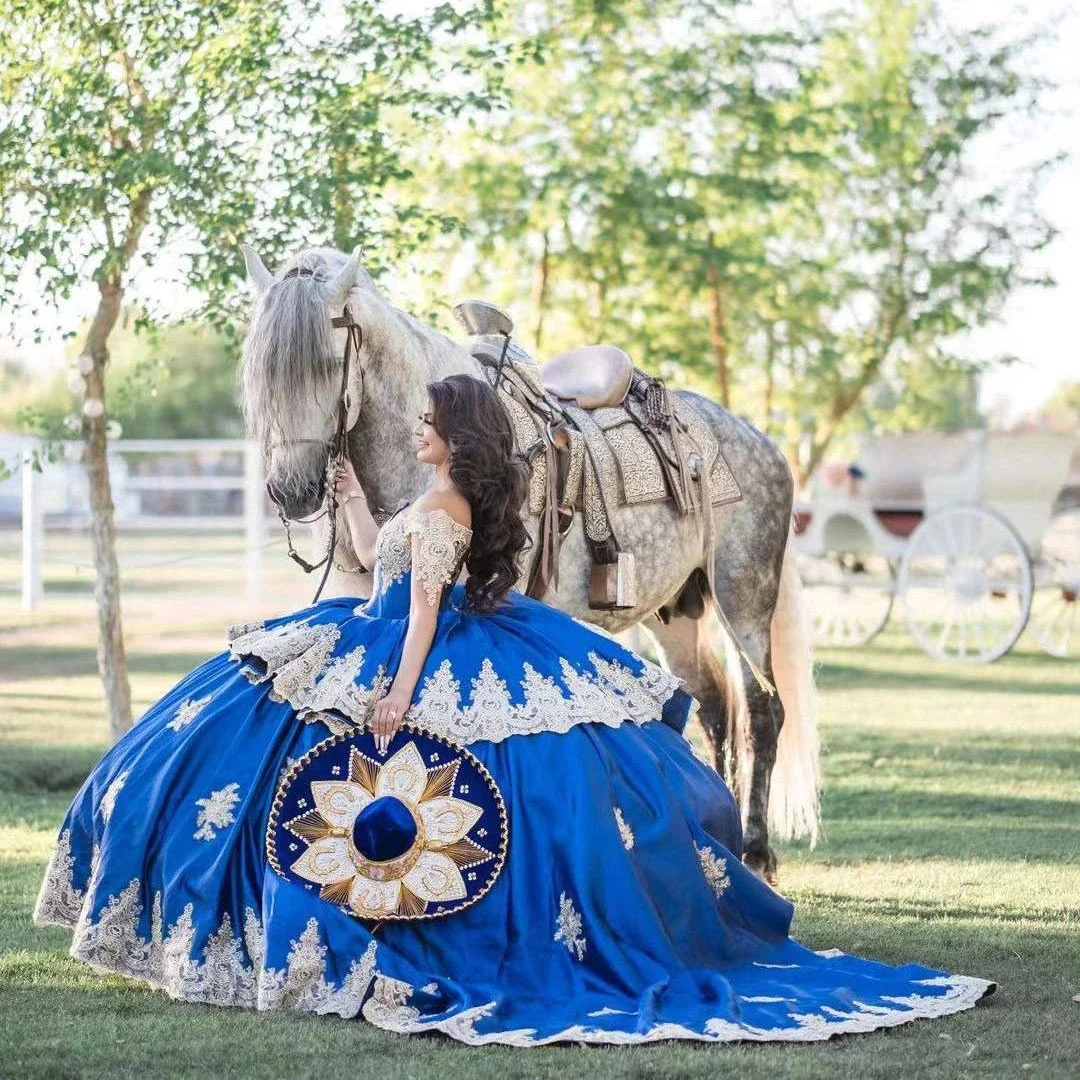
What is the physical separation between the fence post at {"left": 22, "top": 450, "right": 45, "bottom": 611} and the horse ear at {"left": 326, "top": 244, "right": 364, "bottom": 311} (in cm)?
809

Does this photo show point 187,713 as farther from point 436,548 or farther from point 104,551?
point 104,551

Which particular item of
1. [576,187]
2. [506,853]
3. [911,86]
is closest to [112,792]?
[506,853]

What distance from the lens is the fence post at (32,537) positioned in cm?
1213

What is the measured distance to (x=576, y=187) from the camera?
443 inches

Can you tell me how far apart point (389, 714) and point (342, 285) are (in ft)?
3.74

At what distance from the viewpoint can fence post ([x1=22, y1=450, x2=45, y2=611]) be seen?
12133 millimetres

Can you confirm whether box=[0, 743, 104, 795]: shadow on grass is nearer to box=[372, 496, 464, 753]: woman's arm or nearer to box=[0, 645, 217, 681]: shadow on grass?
box=[0, 645, 217, 681]: shadow on grass

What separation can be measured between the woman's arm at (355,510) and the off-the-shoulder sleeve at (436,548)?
0.44 metres

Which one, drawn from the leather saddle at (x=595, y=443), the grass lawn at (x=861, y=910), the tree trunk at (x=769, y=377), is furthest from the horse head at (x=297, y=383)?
the tree trunk at (x=769, y=377)

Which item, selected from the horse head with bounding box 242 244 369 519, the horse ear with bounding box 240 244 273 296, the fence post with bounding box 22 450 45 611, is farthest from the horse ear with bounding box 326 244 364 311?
the fence post with bounding box 22 450 45 611

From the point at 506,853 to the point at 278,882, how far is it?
46 cm

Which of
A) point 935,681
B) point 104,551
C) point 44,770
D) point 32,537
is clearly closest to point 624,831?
point 104,551

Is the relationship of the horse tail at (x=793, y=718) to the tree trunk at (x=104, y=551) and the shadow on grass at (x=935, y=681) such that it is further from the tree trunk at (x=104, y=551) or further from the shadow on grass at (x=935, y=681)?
the shadow on grass at (x=935, y=681)

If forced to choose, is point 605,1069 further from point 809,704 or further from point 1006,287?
point 1006,287
